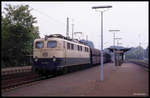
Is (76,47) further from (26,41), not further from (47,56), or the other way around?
(26,41)

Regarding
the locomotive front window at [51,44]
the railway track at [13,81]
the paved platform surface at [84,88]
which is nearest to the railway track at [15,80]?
the railway track at [13,81]

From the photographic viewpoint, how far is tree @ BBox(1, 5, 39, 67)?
33375 millimetres

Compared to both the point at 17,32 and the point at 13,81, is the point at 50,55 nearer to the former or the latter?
the point at 13,81

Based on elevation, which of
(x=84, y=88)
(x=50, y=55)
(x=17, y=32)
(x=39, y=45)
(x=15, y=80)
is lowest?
(x=15, y=80)

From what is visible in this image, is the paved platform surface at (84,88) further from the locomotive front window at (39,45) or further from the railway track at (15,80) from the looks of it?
the locomotive front window at (39,45)

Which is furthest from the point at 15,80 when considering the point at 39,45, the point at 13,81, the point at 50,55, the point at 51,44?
the point at 51,44

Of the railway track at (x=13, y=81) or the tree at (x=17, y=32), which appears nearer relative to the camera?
the railway track at (x=13, y=81)

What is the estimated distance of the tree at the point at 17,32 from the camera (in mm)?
33375

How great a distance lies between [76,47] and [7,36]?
1299 cm

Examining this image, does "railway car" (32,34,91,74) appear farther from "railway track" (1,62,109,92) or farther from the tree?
the tree

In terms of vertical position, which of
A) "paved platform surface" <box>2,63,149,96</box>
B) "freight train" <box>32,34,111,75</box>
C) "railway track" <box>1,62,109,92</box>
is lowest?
"railway track" <box>1,62,109,92</box>

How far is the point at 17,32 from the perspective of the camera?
35.2m

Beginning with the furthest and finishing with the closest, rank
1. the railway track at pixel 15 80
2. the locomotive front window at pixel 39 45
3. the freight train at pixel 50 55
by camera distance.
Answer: the locomotive front window at pixel 39 45 → the freight train at pixel 50 55 → the railway track at pixel 15 80

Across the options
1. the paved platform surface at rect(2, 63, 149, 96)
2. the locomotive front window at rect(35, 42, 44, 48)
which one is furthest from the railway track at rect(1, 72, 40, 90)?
the locomotive front window at rect(35, 42, 44, 48)
